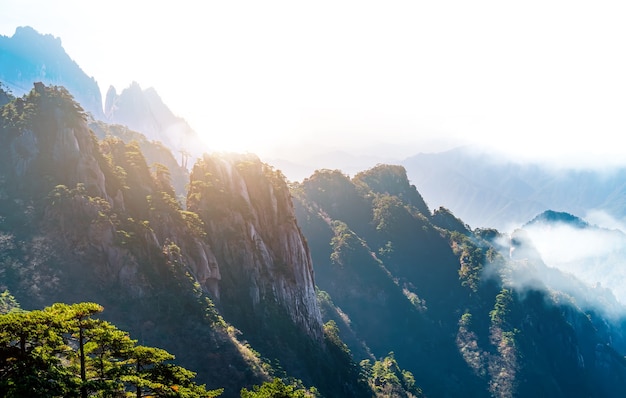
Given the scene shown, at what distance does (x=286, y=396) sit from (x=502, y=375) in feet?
348

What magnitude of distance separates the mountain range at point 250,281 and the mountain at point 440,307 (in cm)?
54

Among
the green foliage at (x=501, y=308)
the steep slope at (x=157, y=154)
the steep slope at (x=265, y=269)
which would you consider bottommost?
the green foliage at (x=501, y=308)

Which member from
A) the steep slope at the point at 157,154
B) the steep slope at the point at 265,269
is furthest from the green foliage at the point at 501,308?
the steep slope at the point at 157,154

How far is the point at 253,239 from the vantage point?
7481 centimetres

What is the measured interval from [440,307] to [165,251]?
4123 inches

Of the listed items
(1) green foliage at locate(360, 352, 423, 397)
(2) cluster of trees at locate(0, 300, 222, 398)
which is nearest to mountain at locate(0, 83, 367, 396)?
(1) green foliage at locate(360, 352, 423, 397)

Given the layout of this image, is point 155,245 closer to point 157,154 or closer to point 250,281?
point 250,281

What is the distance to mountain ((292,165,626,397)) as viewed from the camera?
119 meters

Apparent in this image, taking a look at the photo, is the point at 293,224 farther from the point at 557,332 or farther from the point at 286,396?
the point at 557,332

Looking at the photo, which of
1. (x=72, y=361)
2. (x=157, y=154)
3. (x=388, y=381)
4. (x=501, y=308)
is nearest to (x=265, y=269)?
(x=388, y=381)

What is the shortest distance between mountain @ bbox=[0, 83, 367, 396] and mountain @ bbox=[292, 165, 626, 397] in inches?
1694

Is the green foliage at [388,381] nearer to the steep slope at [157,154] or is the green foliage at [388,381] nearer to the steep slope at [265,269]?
the steep slope at [265,269]

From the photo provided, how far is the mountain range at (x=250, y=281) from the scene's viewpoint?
52.5 meters

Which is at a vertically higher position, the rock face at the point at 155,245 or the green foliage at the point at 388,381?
the rock face at the point at 155,245
